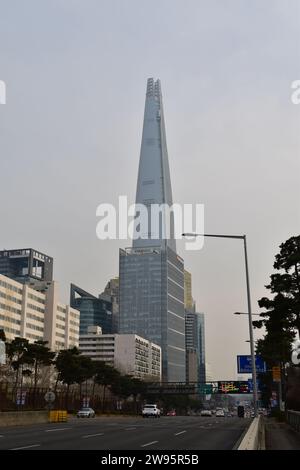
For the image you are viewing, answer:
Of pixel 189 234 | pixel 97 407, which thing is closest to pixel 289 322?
pixel 189 234

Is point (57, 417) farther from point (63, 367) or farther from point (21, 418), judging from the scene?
point (63, 367)

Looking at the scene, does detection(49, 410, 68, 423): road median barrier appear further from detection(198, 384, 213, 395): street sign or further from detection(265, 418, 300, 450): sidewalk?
detection(198, 384, 213, 395): street sign

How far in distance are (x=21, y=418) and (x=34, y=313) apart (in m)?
142

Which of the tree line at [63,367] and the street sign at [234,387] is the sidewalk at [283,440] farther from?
the street sign at [234,387]

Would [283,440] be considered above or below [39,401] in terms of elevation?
above

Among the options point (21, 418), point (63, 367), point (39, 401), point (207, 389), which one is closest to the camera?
point (21, 418)

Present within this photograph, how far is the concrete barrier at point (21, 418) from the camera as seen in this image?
36938 mm

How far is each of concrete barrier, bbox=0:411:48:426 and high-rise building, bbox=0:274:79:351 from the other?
379 feet

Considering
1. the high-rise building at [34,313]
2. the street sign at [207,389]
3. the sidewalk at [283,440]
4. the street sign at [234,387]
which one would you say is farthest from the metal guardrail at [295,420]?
the high-rise building at [34,313]

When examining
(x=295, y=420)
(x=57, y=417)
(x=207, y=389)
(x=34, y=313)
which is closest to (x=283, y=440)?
(x=295, y=420)

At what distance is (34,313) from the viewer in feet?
584

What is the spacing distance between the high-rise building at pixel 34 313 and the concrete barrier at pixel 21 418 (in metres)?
116
